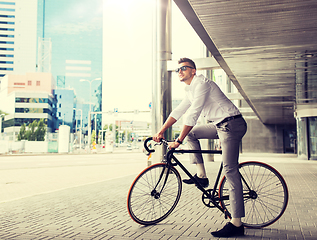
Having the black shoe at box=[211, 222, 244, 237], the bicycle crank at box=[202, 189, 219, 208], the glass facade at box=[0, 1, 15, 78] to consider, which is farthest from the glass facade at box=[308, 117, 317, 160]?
the glass facade at box=[0, 1, 15, 78]

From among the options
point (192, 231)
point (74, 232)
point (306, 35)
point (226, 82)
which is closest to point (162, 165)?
point (192, 231)

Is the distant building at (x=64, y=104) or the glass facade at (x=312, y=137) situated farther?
the distant building at (x=64, y=104)

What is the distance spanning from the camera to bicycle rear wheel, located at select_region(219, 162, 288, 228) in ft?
12.5

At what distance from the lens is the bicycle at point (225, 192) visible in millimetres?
3783

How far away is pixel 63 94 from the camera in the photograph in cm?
11588

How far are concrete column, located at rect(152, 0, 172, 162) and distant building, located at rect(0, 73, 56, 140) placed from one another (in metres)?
86.8

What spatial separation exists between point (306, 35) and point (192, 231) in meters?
5.85

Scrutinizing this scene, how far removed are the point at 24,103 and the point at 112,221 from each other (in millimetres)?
98306

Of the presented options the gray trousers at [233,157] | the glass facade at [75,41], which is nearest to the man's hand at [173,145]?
the gray trousers at [233,157]

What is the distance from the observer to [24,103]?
94.6m

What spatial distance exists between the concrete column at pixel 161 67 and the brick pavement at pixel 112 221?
13.2 ft

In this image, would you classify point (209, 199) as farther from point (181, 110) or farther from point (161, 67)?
point (161, 67)

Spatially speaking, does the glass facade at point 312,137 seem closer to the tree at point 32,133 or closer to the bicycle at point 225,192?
the bicycle at point 225,192

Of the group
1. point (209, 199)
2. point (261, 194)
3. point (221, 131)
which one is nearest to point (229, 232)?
point (209, 199)
